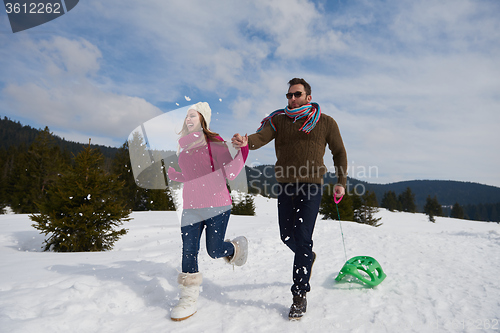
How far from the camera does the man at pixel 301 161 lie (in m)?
2.97

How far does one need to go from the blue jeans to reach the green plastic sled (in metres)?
1.85

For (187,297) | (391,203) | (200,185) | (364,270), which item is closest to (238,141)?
(200,185)

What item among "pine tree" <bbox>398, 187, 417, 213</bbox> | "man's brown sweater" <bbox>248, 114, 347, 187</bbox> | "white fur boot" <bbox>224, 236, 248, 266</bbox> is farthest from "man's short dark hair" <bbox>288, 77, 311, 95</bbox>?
"pine tree" <bbox>398, 187, 417, 213</bbox>

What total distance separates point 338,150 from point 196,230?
6.42 feet

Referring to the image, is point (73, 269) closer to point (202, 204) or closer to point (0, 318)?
point (0, 318)

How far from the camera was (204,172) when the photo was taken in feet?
10.2

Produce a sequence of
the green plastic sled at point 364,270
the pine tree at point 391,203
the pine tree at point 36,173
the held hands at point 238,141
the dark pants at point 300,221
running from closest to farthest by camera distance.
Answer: the held hands at point 238,141
the dark pants at point 300,221
the green plastic sled at point 364,270
the pine tree at point 36,173
the pine tree at point 391,203

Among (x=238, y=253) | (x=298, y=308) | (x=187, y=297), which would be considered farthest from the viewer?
(x=238, y=253)

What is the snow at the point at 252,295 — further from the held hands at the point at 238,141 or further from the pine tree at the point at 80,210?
the pine tree at the point at 80,210

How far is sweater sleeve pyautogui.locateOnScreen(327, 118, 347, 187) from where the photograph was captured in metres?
3.22

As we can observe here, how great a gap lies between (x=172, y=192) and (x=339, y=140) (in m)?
2.21

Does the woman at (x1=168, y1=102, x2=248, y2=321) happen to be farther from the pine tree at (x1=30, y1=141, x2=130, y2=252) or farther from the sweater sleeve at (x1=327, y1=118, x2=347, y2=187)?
the pine tree at (x1=30, y1=141, x2=130, y2=252)

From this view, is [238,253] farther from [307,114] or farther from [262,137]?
[307,114]

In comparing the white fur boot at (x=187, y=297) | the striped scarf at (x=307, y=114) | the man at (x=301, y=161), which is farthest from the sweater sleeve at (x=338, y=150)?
the white fur boot at (x=187, y=297)
